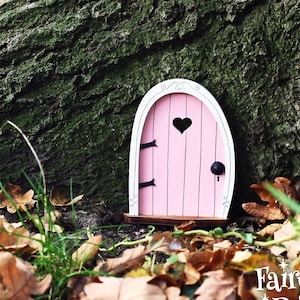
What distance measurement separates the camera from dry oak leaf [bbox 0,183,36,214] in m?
1.54

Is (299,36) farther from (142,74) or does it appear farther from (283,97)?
(142,74)

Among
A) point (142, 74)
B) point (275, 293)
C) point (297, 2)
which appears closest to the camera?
point (275, 293)

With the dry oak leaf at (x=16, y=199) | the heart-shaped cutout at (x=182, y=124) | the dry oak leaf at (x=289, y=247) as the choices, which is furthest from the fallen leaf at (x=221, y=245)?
the dry oak leaf at (x=16, y=199)

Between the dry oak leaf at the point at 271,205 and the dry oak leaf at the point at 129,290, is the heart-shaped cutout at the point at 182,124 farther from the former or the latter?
the dry oak leaf at the point at 129,290

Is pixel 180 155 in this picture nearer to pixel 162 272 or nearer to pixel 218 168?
pixel 218 168

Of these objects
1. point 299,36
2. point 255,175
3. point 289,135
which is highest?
point 299,36

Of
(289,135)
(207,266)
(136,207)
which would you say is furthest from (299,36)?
(207,266)

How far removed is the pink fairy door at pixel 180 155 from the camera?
1.48m

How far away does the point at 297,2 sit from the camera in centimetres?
144

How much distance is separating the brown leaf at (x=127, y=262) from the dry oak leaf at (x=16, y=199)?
1.80 feet

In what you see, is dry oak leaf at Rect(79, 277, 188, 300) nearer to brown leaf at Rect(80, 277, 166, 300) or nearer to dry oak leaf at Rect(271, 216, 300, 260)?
brown leaf at Rect(80, 277, 166, 300)

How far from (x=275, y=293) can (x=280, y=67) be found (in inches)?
29.7

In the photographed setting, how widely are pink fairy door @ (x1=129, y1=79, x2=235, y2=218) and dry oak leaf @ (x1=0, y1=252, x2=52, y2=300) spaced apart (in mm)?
609

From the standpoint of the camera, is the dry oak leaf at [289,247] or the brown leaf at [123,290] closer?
the brown leaf at [123,290]
